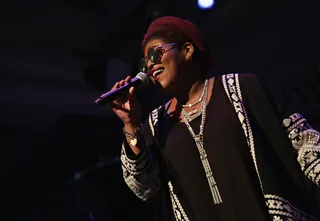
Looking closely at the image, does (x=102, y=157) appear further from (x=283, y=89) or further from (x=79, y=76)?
(x=283, y=89)

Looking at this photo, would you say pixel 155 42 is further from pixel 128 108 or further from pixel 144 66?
pixel 128 108

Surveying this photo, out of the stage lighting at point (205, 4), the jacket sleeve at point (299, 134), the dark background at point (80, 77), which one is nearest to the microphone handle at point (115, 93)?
the jacket sleeve at point (299, 134)

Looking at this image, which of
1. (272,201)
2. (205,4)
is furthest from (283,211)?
(205,4)

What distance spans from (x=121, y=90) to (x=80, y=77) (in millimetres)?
1508

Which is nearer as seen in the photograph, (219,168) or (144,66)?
(219,168)

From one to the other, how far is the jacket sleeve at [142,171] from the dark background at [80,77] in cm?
91

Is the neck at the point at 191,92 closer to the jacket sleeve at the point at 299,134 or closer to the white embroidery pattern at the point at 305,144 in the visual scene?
the jacket sleeve at the point at 299,134

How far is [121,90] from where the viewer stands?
0.98 meters

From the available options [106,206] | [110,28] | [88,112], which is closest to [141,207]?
[106,206]

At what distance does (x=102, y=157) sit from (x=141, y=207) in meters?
0.46

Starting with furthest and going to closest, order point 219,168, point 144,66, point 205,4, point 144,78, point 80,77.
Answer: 1. point 80,77
2. point 205,4
3. point 144,66
4. point 144,78
5. point 219,168

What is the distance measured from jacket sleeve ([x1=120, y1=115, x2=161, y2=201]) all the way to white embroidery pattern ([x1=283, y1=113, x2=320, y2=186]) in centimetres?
41

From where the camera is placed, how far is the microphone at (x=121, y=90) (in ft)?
3.13

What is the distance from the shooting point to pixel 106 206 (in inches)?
95.3
